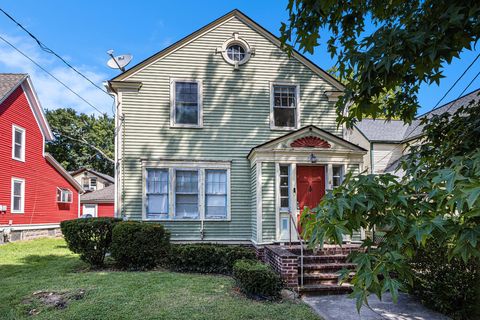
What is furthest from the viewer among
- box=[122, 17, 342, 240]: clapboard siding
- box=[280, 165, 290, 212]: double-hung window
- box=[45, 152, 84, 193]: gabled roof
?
box=[45, 152, 84, 193]: gabled roof

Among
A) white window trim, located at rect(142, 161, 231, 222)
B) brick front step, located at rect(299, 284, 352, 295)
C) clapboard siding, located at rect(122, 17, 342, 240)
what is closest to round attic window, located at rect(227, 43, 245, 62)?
clapboard siding, located at rect(122, 17, 342, 240)

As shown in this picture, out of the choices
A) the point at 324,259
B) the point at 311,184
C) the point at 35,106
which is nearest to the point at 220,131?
the point at 311,184

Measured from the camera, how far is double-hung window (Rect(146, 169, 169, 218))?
996 cm

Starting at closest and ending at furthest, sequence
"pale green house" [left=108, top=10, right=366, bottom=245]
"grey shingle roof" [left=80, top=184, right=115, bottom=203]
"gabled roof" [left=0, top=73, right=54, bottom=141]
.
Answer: "pale green house" [left=108, top=10, right=366, bottom=245] → "gabled roof" [left=0, top=73, right=54, bottom=141] → "grey shingle roof" [left=80, top=184, right=115, bottom=203]

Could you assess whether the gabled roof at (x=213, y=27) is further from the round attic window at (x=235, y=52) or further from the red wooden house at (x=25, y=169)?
the red wooden house at (x=25, y=169)

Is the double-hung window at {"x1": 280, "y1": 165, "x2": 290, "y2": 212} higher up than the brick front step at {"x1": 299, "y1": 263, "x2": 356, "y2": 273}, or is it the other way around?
the double-hung window at {"x1": 280, "y1": 165, "x2": 290, "y2": 212}

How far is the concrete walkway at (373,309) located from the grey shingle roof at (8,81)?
50.8 ft

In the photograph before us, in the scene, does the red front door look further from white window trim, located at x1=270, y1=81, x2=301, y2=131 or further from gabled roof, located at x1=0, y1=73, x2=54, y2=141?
gabled roof, located at x1=0, y1=73, x2=54, y2=141

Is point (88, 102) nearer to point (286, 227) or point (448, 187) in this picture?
point (286, 227)

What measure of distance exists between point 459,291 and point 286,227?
14.2ft

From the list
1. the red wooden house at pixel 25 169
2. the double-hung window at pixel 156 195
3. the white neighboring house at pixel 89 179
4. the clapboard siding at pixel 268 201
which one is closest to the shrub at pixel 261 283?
the clapboard siding at pixel 268 201

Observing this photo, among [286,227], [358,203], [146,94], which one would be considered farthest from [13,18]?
[358,203]

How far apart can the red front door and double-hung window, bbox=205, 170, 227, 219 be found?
230cm

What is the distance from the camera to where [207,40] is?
1055 centimetres
